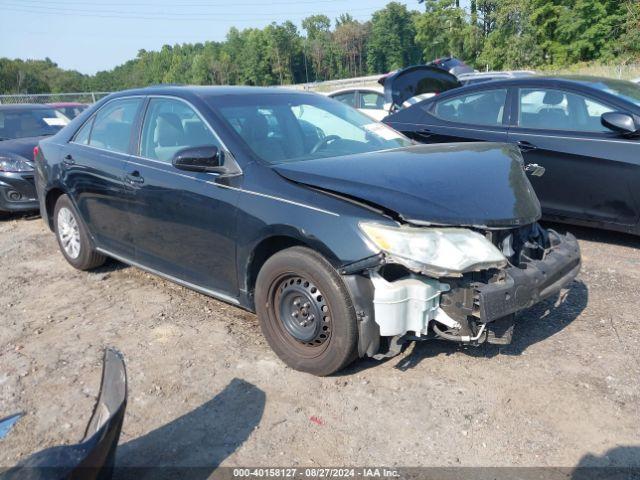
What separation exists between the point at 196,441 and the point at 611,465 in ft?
6.20

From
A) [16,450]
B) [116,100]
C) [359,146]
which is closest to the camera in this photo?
[16,450]

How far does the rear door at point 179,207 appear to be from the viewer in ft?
11.4

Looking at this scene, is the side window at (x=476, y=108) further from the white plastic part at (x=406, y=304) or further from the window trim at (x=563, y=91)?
the white plastic part at (x=406, y=304)

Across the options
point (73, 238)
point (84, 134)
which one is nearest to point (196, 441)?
point (73, 238)

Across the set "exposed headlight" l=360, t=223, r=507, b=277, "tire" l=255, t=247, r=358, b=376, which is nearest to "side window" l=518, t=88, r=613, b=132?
"exposed headlight" l=360, t=223, r=507, b=277

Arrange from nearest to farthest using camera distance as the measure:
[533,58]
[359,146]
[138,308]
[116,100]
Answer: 1. [359,146]
2. [138,308]
3. [116,100]
4. [533,58]

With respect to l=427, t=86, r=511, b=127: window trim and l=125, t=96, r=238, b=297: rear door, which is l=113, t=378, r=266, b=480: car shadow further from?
l=427, t=86, r=511, b=127: window trim

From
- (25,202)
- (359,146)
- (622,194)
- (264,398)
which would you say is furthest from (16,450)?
(25,202)

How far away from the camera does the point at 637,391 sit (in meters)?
2.90

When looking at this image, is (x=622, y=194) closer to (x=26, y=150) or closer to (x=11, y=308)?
(x=11, y=308)

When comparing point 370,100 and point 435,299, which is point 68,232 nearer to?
point 435,299

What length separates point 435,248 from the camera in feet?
8.94

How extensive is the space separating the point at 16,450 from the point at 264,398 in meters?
1.22

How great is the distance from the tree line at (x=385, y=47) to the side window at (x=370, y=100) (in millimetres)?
31163
